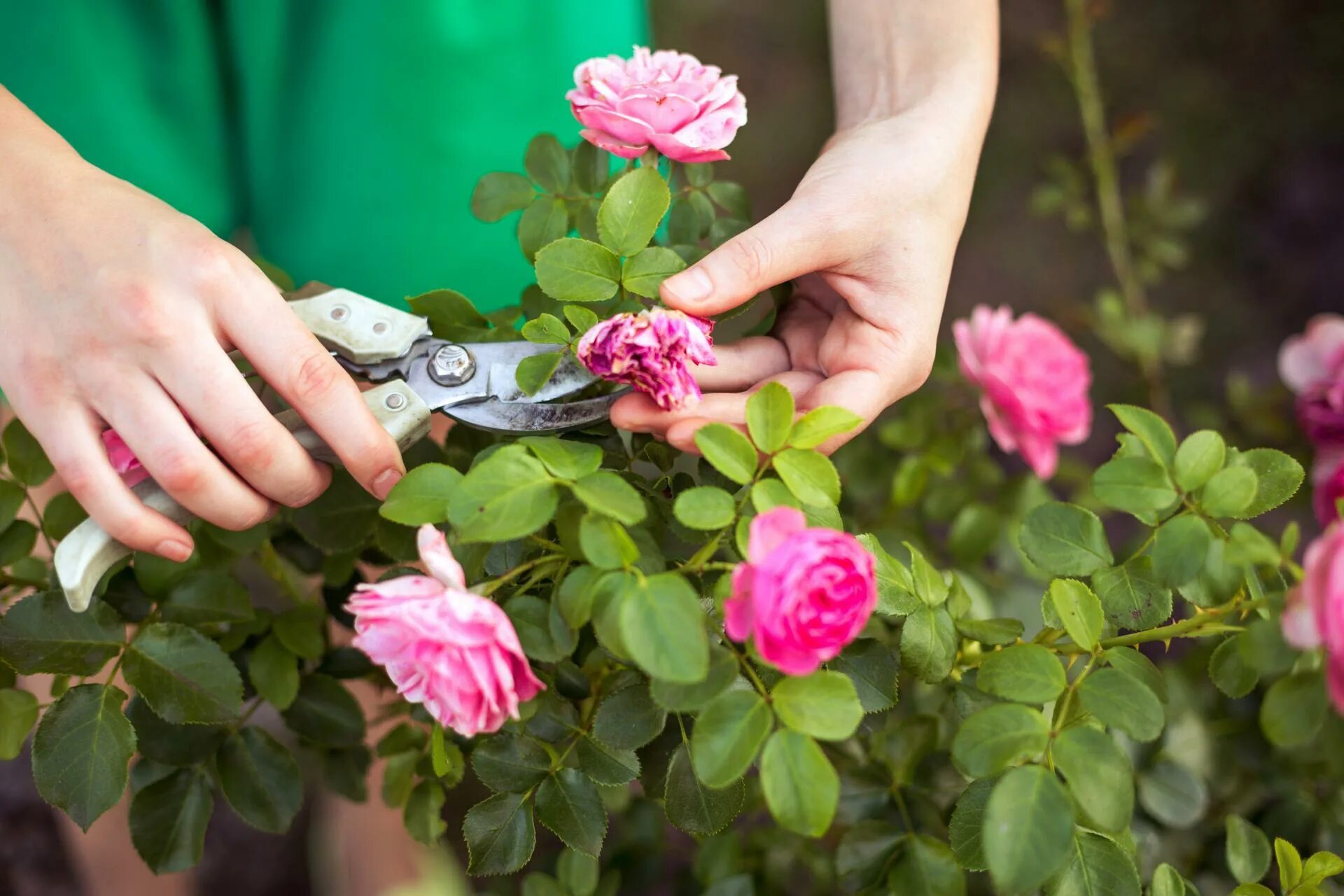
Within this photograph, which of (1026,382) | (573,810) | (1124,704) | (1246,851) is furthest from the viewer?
(1026,382)

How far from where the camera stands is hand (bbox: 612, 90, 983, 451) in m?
0.75

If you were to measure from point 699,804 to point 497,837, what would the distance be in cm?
16

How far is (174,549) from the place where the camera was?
0.70 m

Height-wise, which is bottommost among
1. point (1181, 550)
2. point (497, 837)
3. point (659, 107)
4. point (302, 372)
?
point (497, 837)

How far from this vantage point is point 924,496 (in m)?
1.34

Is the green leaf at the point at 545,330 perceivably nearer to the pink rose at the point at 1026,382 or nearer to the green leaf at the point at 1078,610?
the green leaf at the point at 1078,610

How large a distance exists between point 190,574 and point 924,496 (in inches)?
35.4

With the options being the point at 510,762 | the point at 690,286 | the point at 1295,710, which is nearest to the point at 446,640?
the point at 510,762

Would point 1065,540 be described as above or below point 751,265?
below

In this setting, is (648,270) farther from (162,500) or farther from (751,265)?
(162,500)

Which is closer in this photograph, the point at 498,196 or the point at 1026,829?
the point at 1026,829

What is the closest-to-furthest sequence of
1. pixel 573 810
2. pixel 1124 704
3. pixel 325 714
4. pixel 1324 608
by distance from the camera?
pixel 1324 608 < pixel 1124 704 < pixel 573 810 < pixel 325 714

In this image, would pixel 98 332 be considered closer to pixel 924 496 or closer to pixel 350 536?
pixel 350 536

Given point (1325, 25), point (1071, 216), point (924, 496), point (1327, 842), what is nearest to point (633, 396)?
point (924, 496)
